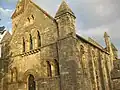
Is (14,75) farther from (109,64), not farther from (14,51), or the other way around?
(109,64)

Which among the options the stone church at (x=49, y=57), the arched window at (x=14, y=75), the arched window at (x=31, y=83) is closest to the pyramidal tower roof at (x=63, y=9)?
the stone church at (x=49, y=57)

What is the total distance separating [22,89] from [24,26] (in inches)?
261

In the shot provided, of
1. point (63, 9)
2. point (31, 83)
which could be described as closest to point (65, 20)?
point (63, 9)

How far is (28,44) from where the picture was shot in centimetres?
2034

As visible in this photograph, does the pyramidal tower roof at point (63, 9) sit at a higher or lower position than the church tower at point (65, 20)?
higher

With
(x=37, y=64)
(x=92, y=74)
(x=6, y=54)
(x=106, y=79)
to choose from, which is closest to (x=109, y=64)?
(x=106, y=79)

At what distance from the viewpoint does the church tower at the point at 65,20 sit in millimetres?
16984

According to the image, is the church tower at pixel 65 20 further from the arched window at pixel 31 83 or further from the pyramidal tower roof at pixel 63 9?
the arched window at pixel 31 83

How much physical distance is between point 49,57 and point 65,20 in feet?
11.6

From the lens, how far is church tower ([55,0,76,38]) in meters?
A: 17.0

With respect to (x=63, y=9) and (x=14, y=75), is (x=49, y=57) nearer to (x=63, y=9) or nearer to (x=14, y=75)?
(x=63, y=9)

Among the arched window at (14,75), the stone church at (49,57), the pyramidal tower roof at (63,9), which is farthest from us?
the arched window at (14,75)

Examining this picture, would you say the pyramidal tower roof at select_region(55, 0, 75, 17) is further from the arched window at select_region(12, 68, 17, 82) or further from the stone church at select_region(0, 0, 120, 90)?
the arched window at select_region(12, 68, 17, 82)

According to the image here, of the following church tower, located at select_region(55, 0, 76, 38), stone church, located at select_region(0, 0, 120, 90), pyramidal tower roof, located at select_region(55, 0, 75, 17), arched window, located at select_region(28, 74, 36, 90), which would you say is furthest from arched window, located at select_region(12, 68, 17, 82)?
pyramidal tower roof, located at select_region(55, 0, 75, 17)
